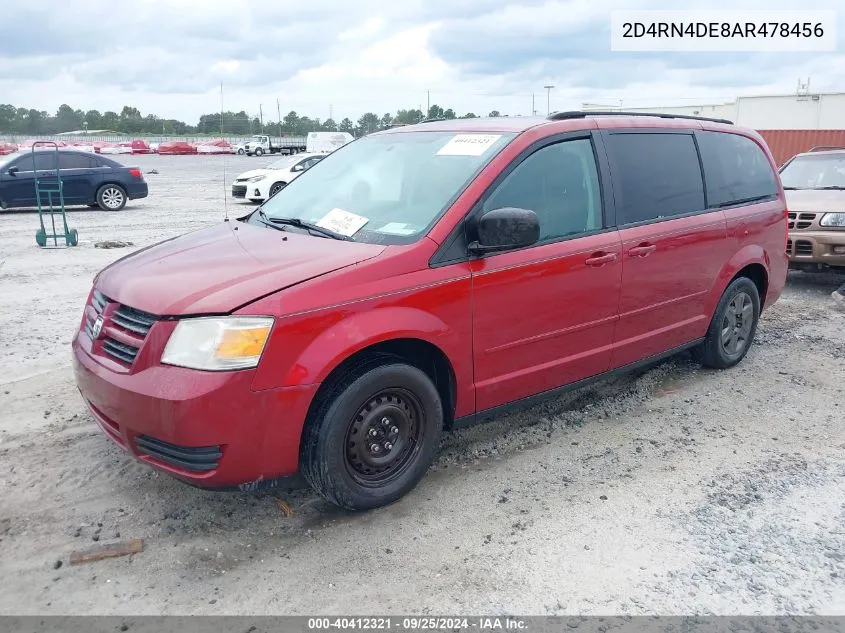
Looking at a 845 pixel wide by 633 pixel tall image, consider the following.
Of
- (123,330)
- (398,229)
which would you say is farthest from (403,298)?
(123,330)

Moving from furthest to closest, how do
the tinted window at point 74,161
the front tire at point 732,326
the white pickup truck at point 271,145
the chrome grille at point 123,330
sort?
the white pickup truck at point 271,145 → the tinted window at point 74,161 → the front tire at point 732,326 → the chrome grille at point 123,330

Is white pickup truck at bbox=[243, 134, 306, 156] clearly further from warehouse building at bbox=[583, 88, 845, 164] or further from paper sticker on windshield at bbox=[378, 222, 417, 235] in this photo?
paper sticker on windshield at bbox=[378, 222, 417, 235]

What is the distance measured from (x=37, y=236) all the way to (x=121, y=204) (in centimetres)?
612

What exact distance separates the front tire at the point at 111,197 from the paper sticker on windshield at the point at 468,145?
1450 cm

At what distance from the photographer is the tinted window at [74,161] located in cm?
1563

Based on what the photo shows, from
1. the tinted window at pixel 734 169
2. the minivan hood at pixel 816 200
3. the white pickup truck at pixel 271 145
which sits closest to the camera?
the tinted window at pixel 734 169

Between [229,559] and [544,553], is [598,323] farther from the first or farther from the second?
[229,559]

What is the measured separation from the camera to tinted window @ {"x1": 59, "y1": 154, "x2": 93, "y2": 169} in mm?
15633

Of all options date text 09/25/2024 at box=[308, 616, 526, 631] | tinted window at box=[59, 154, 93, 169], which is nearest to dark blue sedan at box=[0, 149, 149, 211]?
tinted window at box=[59, 154, 93, 169]

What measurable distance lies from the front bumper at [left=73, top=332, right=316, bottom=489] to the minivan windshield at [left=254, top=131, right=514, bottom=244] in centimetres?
103

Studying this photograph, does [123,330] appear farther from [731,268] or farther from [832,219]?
[832,219]

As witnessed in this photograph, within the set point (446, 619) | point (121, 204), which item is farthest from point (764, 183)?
point (121, 204)

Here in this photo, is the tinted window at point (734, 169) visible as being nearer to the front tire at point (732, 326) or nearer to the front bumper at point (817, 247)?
the front tire at point (732, 326)

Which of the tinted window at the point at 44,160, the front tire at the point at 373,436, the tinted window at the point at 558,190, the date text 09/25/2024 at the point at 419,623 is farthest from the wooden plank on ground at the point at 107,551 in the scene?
the tinted window at the point at 44,160
